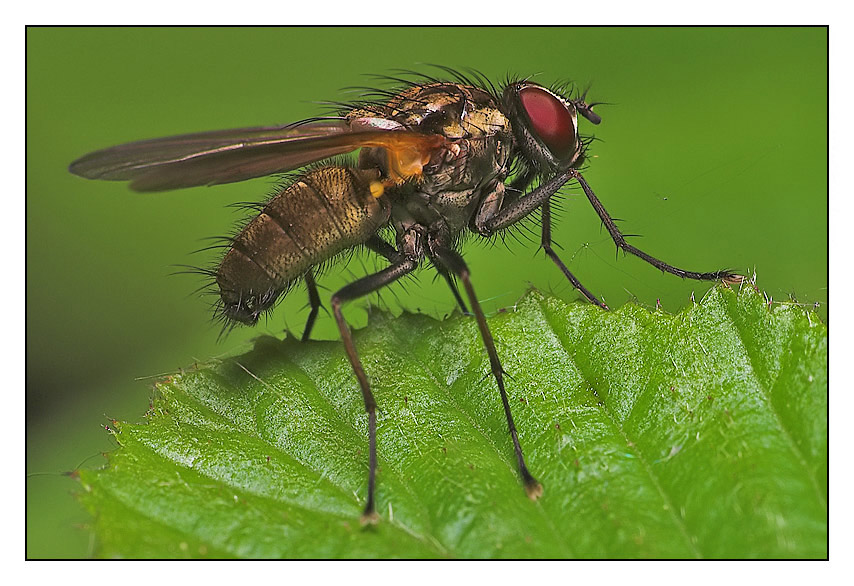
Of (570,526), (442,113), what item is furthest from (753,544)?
(442,113)

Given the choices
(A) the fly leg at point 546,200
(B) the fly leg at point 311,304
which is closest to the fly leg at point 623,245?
(A) the fly leg at point 546,200

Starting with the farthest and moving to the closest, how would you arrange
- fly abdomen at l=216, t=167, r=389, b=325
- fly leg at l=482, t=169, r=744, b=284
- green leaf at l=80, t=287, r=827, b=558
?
fly leg at l=482, t=169, r=744, b=284, fly abdomen at l=216, t=167, r=389, b=325, green leaf at l=80, t=287, r=827, b=558

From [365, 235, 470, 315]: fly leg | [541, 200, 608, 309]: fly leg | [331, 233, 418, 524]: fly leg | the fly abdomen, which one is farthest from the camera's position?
[541, 200, 608, 309]: fly leg

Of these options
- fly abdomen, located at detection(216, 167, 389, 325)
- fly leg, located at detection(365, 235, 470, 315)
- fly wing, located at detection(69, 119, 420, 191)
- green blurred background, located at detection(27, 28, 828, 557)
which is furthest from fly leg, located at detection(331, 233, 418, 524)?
fly wing, located at detection(69, 119, 420, 191)

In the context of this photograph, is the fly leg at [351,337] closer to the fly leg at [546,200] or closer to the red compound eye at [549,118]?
the fly leg at [546,200]

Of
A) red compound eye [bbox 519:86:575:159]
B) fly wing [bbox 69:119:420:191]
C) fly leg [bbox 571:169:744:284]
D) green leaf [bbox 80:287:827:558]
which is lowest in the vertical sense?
green leaf [bbox 80:287:827:558]

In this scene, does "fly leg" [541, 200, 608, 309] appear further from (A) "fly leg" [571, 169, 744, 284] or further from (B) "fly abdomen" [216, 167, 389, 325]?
(B) "fly abdomen" [216, 167, 389, 325]

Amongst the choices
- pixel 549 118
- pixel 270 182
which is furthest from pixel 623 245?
pixel 270 182
